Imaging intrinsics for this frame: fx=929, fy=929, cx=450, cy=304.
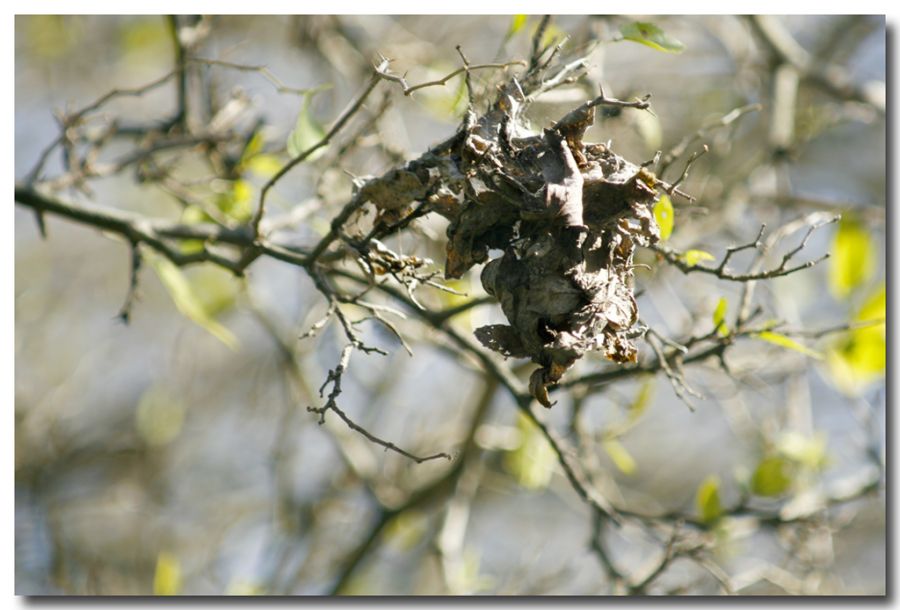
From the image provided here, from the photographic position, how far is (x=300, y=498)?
13.6 feet

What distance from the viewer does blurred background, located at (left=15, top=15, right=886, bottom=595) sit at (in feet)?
8.80

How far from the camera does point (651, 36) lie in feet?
5.48

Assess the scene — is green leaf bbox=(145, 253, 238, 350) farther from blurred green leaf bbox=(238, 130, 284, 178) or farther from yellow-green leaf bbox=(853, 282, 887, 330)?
yellow-green leaf bbox=(853, 282, 887, 330)

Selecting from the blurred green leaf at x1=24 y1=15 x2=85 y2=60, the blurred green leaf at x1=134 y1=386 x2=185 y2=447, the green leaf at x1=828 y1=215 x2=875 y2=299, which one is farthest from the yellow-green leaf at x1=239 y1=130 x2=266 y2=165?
the blurred green leaf at x1=24 y1=15 x2=85 y2=60

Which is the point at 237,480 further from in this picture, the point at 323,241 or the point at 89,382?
the point at 323,241

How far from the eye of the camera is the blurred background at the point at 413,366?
2684 millimetres

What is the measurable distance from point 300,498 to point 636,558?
176 centimetres

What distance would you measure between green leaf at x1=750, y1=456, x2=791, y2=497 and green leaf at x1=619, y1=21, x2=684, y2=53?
1496 millimetres

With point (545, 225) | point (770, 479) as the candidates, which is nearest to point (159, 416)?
point (770, 479)

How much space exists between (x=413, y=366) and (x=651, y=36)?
7.58 feet

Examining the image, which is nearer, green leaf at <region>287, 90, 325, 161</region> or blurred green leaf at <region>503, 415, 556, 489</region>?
green leaf at <region>287, 90, 325, 161</region>

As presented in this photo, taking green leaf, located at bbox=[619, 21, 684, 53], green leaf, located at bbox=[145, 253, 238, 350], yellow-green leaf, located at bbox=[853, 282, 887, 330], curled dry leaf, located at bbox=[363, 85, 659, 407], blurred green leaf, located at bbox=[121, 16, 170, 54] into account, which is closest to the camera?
curled dry leaf, located at bbox=[363, 85, 659, 407]

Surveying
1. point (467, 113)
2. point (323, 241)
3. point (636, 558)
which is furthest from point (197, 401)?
point (467, 113)

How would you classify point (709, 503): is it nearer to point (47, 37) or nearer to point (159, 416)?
point (159, 416)
